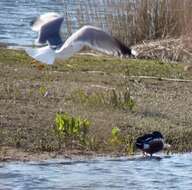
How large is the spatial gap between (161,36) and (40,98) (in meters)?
6.26

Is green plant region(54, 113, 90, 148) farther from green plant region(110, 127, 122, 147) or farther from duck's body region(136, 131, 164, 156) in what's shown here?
duck's body region(136, 131, 164, 156)

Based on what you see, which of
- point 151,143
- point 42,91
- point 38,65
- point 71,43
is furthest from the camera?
point 38,65

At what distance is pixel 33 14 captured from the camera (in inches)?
929

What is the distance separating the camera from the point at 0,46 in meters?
17.7

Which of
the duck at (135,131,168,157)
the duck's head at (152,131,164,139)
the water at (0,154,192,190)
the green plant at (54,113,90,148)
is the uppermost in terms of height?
the green plant at (54,113,90,148)

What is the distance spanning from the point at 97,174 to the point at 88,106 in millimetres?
2385

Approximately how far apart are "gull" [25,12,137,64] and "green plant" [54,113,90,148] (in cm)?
89

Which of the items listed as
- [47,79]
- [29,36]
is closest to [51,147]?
[47,79]

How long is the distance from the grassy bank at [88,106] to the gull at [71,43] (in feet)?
2.18

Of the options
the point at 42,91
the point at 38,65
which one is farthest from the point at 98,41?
the point at 38,65

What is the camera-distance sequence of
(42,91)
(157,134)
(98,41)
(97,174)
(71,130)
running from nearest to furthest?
1. (97,174)
2. (71,130)
3. (157,134)
4. (98,41)
5. (42,91)

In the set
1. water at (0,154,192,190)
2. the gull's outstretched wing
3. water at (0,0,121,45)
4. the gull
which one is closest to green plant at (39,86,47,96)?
the gull

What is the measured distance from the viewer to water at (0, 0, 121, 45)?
18.4 m

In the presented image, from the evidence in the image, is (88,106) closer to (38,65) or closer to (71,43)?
(71,43)
